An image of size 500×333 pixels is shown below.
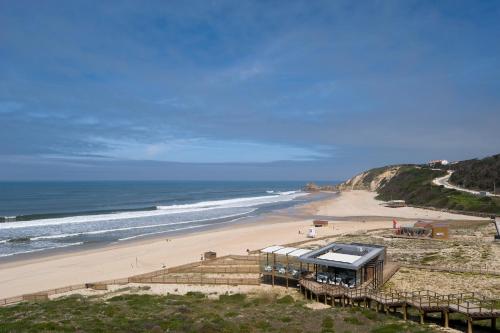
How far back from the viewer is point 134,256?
115ft

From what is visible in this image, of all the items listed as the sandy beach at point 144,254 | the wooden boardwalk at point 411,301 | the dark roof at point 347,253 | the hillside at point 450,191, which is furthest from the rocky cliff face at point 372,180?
the wooden boardwalk at point 411,301

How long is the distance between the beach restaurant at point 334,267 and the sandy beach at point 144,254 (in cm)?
1040

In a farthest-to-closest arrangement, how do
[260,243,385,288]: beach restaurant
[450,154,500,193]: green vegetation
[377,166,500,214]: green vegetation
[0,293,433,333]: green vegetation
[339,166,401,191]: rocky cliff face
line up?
[339,166,401,191]: rocky cliff face < [450,154,500,193]: green vegetation < [377,166,500,214]: green vegetation < [260,243,385,288]: beach restaurant < [0,293,433,333]: green vegetation

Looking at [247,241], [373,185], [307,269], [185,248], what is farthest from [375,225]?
[373,185]

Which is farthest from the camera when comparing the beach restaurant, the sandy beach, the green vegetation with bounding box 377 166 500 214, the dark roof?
the green vegetation with bounding box 377 166 500 214

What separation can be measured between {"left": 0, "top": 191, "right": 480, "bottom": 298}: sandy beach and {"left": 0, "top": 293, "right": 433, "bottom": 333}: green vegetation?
6787 millimetres

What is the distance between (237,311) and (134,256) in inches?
740

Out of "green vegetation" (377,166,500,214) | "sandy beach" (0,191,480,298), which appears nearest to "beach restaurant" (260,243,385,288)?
"sandy beach" (0,191,480,298)

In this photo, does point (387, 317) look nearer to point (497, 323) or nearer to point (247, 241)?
point (497, 323)

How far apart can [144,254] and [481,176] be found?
68364 millimetres

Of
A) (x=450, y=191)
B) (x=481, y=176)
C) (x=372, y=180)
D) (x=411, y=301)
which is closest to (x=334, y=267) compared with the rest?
(x=411, y=301)

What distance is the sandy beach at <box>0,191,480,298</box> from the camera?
27.9 m

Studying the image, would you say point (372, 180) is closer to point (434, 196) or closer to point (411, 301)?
point (434, 196)

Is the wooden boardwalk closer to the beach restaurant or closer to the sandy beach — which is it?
the beach restaurant
